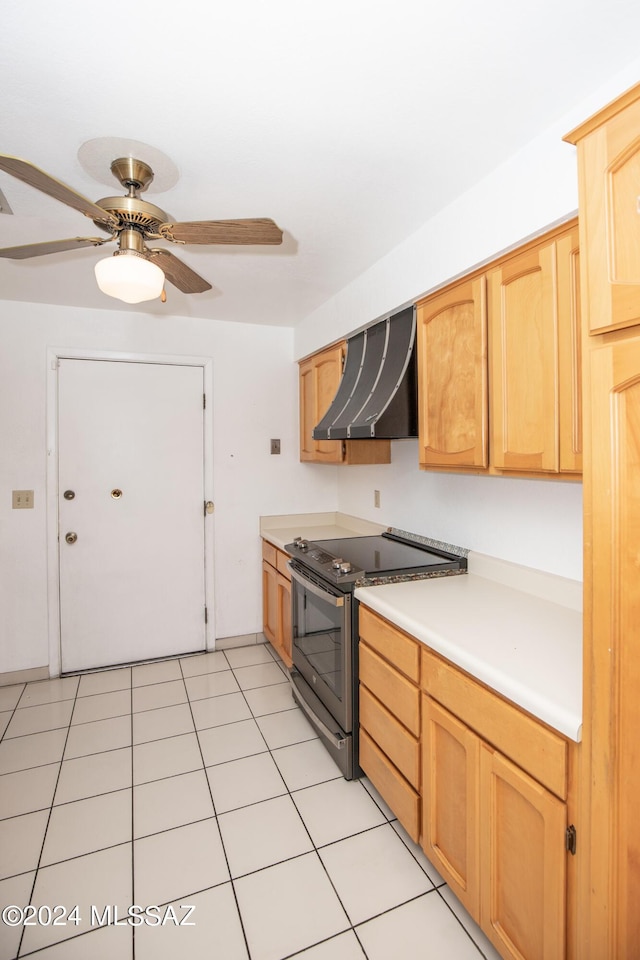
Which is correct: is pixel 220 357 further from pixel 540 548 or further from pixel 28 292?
pixel 540 548

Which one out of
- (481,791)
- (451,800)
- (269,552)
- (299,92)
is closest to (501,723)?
(481,791)

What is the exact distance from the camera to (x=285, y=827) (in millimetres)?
1823

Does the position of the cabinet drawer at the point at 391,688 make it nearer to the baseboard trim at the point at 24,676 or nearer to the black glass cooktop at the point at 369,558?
the black glass cooktop at the point at 369,558

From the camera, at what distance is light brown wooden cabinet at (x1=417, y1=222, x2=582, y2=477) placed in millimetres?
1388

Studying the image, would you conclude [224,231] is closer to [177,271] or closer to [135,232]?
[135,232]

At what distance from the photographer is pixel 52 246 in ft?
5.14

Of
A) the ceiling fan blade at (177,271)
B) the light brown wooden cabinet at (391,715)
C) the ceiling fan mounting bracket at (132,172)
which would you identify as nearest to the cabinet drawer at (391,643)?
the light brown wooden cabinet at (391,715)

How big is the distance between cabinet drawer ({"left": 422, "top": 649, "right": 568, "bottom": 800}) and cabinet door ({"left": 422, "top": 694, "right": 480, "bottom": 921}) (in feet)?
0.18

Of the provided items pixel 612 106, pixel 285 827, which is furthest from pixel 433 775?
pixel 612 106

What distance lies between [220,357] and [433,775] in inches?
111

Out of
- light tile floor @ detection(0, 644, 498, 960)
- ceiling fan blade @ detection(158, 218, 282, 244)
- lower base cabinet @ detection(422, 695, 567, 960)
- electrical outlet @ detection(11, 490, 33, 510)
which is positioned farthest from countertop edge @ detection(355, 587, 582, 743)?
electrical outlet @ detection(11, 490, 33, 510)

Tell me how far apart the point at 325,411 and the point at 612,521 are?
7.39 ft

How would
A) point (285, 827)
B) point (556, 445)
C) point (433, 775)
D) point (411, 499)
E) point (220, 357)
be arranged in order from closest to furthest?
point (556, 445)
point (433, 775)
point (285, 827)
point (411, 499)
point (220, 357)

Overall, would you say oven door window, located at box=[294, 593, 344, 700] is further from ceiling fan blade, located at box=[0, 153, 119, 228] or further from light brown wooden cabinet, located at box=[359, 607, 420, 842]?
ceiling fan blade, located at box=[0, 153, 119, 228]
